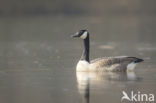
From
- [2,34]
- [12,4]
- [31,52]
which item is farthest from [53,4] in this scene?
[31,52]

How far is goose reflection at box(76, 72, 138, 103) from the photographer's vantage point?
13.9 metres

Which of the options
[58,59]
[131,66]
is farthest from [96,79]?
[58,59]

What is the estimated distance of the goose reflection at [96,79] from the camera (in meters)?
13.9

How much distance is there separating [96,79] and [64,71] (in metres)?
1.72

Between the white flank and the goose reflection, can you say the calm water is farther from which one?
the white flank

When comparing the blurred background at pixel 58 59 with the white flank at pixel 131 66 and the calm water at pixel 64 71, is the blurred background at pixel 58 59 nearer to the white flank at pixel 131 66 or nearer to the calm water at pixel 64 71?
the calm water at pixel 64 71

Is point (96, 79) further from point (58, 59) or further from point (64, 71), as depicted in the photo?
point (58, 59)

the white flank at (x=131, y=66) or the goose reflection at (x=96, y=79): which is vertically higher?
the white flank at (x=131, y=66)

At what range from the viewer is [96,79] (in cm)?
1548

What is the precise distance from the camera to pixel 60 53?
22094mm

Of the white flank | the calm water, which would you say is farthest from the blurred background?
the white flank

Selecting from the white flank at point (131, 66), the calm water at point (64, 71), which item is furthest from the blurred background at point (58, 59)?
the white flank at point (131, 66)

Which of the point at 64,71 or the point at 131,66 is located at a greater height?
the point at 131,66

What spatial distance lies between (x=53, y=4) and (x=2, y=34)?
19.5m
